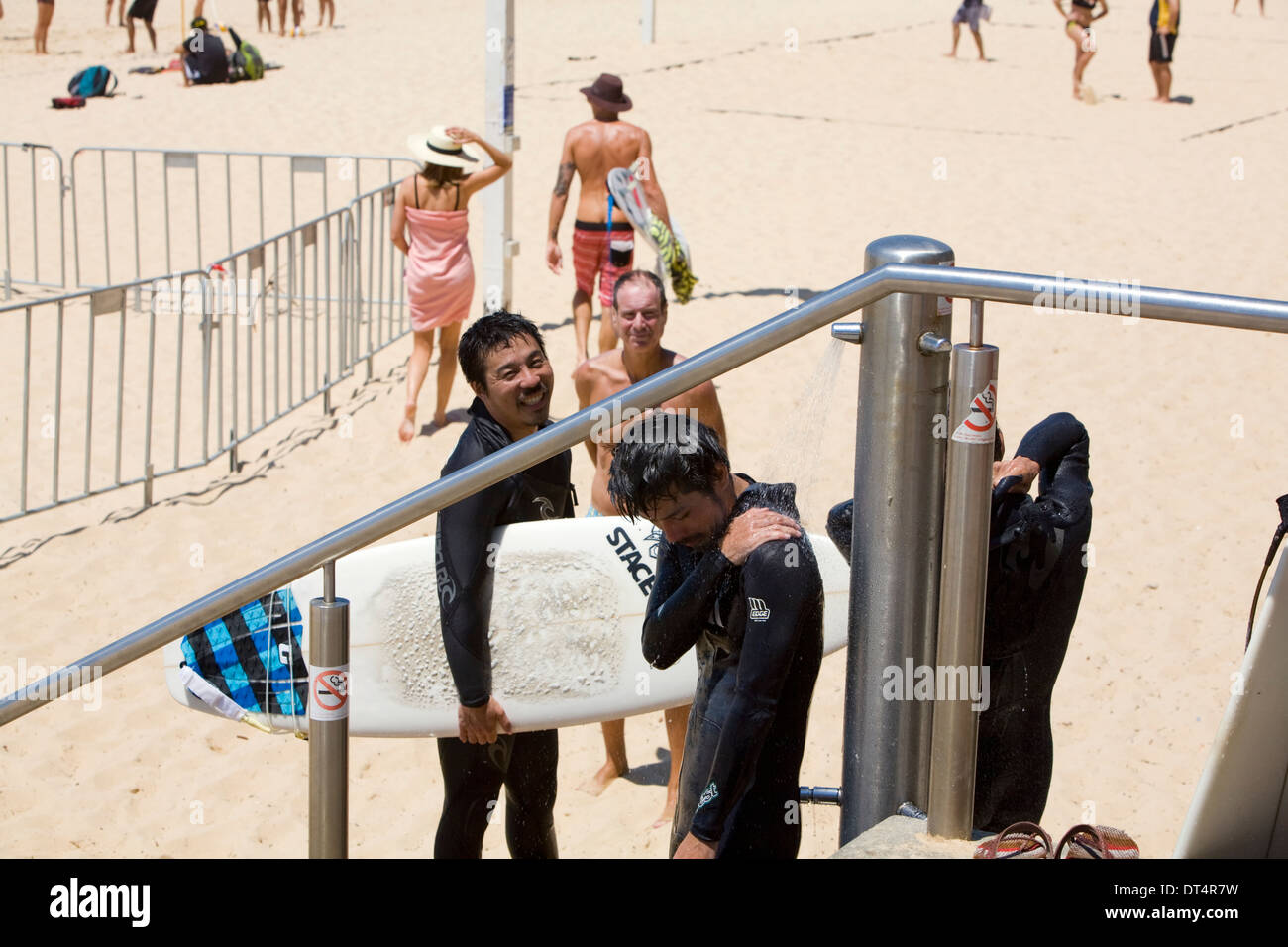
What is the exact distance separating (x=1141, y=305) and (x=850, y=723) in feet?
2.64

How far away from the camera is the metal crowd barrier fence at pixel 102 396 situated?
6.37m

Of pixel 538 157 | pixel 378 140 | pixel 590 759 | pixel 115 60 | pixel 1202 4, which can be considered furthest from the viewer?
pixel 1202 4

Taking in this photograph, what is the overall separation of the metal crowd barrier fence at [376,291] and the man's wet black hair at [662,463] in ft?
19.5

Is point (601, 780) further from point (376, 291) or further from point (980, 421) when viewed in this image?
point (376, 291)

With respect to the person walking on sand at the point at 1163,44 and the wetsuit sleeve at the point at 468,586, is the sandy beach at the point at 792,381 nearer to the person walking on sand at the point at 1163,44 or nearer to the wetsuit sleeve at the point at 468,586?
the person walking on sand at the point at 1163,44

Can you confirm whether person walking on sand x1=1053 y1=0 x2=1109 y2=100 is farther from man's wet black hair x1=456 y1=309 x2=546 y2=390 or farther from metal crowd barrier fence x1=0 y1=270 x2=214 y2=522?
man's wet black hair x1=456 y1=309 x2=546 y2=390

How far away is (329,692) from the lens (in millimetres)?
2020

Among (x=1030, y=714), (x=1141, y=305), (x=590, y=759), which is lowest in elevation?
(x=590, y=759)

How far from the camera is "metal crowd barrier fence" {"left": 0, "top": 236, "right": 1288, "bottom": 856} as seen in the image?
67.9 inches

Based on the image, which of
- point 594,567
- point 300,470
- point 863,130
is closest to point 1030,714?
point 594,567

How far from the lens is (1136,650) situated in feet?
16.1

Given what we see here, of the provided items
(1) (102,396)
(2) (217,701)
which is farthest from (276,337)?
(2) (217,701)
